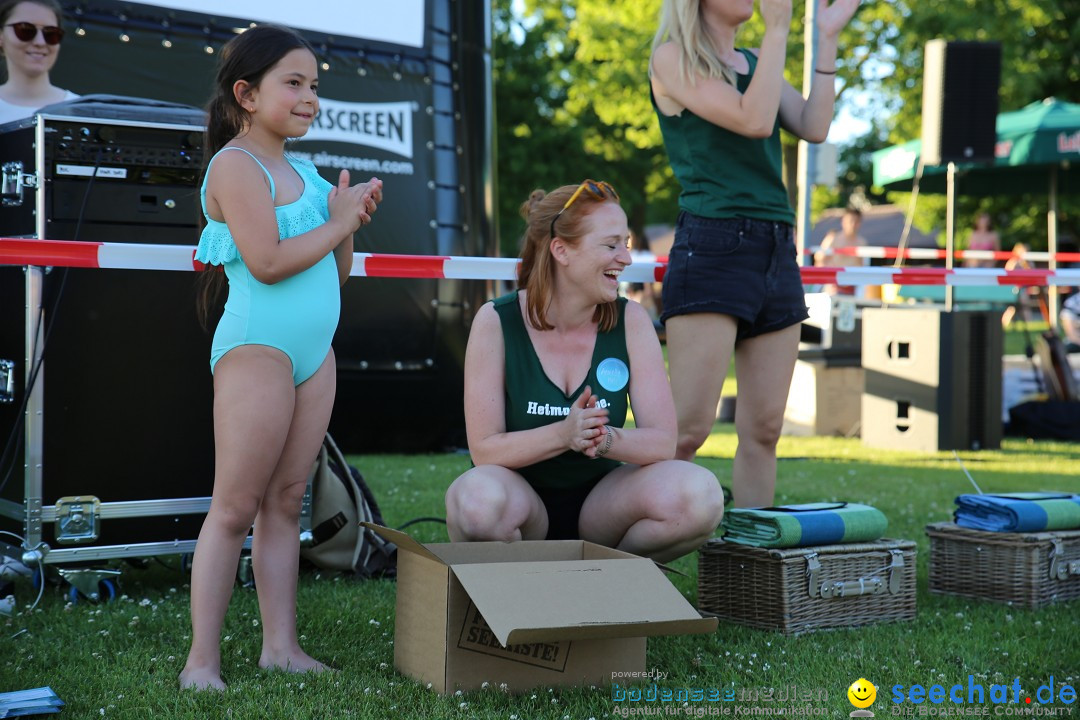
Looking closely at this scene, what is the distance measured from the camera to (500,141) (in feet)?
87.7

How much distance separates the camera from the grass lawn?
8.66 feet

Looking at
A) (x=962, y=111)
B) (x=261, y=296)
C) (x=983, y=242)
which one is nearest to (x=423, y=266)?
(x=261, y=296)

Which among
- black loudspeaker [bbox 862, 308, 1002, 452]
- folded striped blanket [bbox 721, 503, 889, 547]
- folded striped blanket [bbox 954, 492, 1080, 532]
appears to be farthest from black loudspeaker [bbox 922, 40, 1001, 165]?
folded striped blanket [bbox 721, 503, 889, 547]

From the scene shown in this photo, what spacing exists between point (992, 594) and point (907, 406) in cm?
481

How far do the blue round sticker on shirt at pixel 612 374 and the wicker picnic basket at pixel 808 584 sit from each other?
632 millimetres

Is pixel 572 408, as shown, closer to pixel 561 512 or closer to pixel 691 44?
pixel 561 512

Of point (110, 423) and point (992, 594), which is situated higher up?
point (110, 423)

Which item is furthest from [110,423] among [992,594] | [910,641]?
[992,594]

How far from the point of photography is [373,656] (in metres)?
3.08

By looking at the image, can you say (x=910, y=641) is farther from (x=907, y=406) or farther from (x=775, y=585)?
(x=907, y=406)

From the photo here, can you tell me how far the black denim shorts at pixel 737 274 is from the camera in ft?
11.7

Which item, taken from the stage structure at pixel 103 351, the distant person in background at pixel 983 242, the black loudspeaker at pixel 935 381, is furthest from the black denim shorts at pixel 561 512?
the distant person in background at pixel 983 242

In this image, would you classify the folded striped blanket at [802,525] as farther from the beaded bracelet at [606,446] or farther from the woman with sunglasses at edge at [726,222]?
the beaded bracelet at [606,446]

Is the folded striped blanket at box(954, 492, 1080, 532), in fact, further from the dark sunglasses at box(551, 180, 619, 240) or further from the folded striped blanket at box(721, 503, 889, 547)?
the dark sunglasses at box(551, 180, 619, 240)
